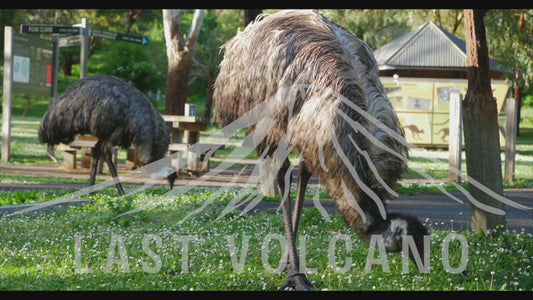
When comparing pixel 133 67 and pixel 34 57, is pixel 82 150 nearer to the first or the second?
pixel 34 57

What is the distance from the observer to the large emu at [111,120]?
11234 mm

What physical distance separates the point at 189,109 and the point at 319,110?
10.5 metres

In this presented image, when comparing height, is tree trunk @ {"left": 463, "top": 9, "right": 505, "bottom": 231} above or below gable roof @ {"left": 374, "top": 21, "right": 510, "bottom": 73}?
below

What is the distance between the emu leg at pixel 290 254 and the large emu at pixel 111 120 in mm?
5273

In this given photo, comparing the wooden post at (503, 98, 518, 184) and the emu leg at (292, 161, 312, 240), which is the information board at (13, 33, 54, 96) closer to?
the wooden post at (503, 98, 518, 184)

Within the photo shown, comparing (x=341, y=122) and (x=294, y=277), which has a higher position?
(x=341, y=122)

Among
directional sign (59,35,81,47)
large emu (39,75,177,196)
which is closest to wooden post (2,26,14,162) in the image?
directional sign (59,35,81,47)

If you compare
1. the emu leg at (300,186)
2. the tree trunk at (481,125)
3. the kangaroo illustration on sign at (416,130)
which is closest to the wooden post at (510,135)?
the tree trunk at (481,125)

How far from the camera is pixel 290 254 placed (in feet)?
19.0

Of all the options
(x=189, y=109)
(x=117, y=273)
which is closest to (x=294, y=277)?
(x=117, y=273)

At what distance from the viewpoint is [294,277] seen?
5.62m

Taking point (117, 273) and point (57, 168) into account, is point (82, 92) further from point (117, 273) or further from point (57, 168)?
point (117, 273)

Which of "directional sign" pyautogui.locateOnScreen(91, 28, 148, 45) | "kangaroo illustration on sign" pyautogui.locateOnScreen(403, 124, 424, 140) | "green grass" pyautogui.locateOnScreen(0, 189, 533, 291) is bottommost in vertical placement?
"green grass" pyautogui.locateOnScreen(0, 189, 533, 291)

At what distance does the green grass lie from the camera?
5699 mm
